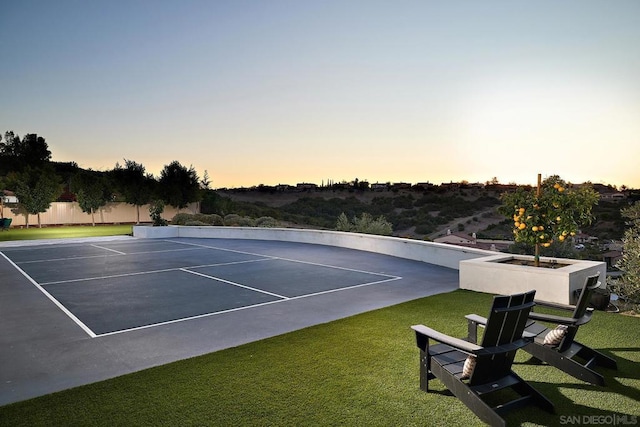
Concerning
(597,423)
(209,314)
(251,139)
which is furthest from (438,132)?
(597,423)

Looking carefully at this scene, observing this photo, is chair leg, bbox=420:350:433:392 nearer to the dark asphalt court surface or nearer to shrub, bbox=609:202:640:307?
the dark asphalt court surface

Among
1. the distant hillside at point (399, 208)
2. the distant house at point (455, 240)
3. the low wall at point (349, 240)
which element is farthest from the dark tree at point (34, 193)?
the distant house at point (455, 240)

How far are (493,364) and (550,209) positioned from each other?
5.36 metres

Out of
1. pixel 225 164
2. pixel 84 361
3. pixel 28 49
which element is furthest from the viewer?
pixel 225 164

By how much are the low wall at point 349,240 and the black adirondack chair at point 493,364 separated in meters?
7.21

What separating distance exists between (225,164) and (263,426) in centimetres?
4137

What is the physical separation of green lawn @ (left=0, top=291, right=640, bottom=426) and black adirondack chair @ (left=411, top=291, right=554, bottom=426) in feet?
0.63

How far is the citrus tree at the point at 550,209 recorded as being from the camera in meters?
7.98

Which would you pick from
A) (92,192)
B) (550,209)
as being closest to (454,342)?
(550,209)

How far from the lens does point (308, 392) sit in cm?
425

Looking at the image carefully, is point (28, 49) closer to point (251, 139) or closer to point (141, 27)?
point (141, 27)

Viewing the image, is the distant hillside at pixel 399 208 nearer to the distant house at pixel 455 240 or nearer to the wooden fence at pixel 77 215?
the wooden fence at pixel 77 215

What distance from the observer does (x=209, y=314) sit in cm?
748

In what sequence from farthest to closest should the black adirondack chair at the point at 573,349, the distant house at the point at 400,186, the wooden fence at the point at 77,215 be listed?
the distant house at the point at 400,186 < the wooden fence at the point at 77,215 < the black adirondack chair at the point at 573,349
